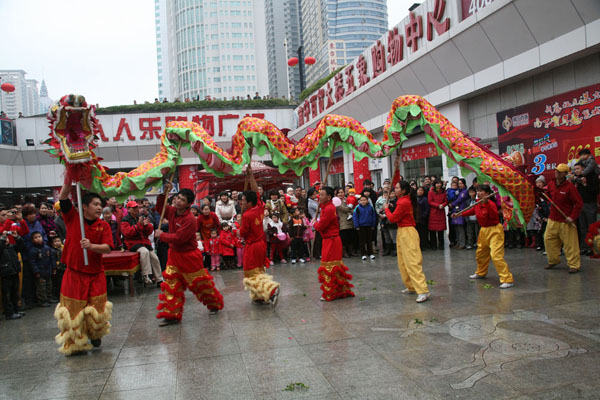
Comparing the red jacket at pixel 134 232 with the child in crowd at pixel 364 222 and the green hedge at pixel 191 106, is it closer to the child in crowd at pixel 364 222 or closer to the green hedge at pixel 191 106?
the child in crowd at pixel 364 222

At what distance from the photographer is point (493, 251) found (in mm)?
6852

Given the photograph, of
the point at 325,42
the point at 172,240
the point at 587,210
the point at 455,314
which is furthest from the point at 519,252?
the point at 325,42

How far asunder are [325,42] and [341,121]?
6714cm

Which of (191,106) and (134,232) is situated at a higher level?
(191,106)

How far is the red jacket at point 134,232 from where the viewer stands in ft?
27.3

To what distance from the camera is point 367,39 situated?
7981cm

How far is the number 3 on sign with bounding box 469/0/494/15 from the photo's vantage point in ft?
32.9

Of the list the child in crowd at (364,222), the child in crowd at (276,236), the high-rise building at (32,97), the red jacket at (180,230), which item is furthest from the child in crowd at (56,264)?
the high-rise building at (32,97)

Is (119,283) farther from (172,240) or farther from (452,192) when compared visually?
(452,192)

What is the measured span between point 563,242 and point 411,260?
2.92 m

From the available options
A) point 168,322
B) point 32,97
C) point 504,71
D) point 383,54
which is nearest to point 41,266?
point 168,322

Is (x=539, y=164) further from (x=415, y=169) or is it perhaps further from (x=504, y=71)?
(x=415, y=169)

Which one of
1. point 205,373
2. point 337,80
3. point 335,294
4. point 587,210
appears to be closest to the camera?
point 205,373

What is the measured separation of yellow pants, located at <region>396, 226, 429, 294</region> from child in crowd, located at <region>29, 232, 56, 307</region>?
529cm
